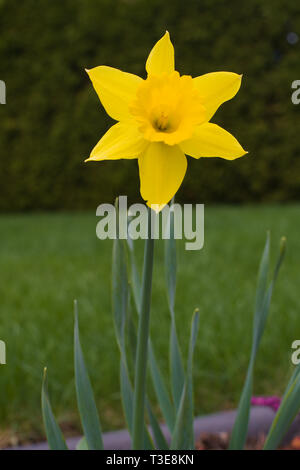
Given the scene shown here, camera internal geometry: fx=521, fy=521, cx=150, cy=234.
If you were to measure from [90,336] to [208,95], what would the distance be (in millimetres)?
1365

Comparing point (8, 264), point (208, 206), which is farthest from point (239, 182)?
point (8, 264)

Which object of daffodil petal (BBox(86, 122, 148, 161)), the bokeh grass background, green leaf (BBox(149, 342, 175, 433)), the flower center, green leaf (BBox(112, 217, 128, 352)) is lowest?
green leaf (BBox(149, 342, 175, 433))

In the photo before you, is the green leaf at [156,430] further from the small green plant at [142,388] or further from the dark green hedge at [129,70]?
the dark green hedge at [129,70]

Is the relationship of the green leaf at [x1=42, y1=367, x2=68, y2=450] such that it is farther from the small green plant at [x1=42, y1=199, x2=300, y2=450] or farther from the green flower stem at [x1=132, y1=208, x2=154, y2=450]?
the green flower stem at [x1=132, y1=208, x2=154, y2=450]

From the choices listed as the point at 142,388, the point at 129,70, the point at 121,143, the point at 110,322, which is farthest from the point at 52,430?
the point at 129,70

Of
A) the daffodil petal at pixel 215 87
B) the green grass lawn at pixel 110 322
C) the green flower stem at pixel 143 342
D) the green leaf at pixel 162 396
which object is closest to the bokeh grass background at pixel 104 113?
the green grass lawn at pixel 110 322

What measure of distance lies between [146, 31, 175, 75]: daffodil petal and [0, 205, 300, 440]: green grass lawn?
1014 millimetres

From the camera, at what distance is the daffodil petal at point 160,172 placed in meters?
0.48

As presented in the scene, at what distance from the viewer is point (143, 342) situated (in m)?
0.58

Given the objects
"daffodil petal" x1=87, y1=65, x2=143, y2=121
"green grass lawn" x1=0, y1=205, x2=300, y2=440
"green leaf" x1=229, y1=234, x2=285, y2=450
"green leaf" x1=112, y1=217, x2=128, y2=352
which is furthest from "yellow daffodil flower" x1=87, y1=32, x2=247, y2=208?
"green grass lawn" x1=0, y1=205, x2=300, y2=440

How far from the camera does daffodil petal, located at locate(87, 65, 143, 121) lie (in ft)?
1.61

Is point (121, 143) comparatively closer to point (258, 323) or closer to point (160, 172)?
point (160, 172)

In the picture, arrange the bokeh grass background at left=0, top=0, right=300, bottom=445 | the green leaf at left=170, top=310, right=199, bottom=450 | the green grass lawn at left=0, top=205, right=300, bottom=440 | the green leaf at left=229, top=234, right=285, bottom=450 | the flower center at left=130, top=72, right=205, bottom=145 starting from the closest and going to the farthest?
the flower center at left=130, top=72, right=205, bottom=145 → the green leaf at left=170, top=310, right=199, bottom=450 → the green leaf at left=229, top=234, right=285, bottom=450 → the green grass lawn at left=0, top=205, right=300, bottom=440 → the bokeh grass background at left=0, top=0, right=300, bottom=445

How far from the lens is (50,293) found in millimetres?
2355
